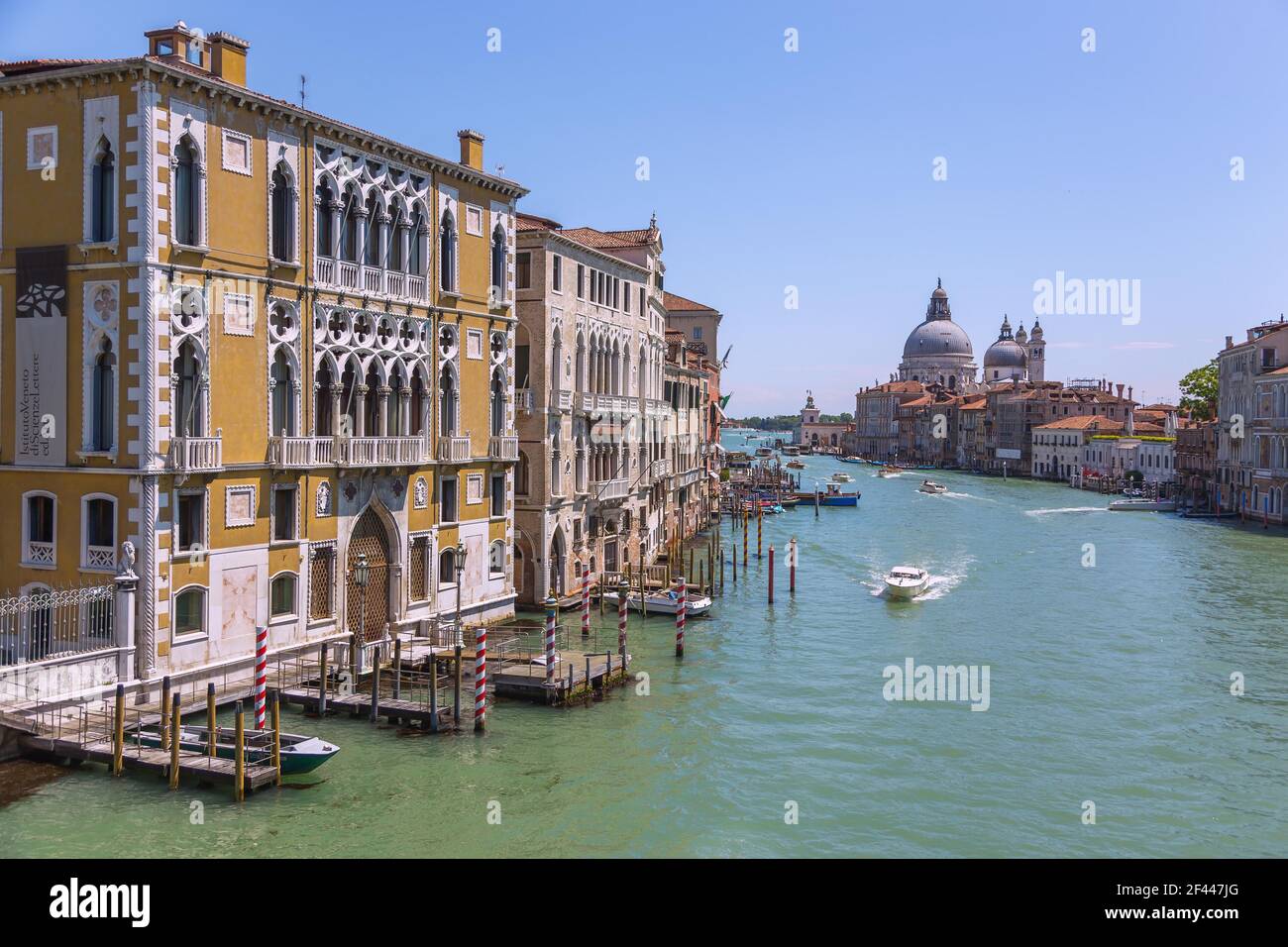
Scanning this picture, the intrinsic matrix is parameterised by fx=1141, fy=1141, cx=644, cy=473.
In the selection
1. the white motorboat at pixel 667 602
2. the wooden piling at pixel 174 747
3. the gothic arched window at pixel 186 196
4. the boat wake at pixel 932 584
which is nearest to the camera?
the wooden piling at pixel 174 747

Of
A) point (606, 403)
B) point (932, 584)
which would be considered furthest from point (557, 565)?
point (932, 584)

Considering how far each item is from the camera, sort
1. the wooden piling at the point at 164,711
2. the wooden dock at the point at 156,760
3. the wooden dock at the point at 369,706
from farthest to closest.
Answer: the wooden dock at the point at 369,706 → the wooden piling at the point at 164,711 → the wooden dock at the point at 156,760

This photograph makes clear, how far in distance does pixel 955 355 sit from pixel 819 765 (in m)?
149

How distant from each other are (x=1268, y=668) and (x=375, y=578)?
57.2ft

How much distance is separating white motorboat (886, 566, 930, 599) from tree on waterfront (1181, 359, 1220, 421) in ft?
161

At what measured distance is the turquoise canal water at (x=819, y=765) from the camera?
13.0m

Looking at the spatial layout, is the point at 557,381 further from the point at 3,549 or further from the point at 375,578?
the point at 3,549

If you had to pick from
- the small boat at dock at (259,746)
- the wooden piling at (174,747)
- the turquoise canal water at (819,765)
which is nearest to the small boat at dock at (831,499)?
the turquoise canal water at (819,765)

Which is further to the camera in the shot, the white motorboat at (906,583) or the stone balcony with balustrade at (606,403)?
the white motorboat at (906,583)

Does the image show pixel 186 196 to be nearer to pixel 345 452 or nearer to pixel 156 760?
pixel 345 452

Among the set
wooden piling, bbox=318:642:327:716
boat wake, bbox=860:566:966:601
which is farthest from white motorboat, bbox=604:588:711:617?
wooden piling, bbox=318:642:327:716

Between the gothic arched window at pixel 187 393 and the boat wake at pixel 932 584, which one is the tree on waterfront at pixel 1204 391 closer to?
the boat wake at pixel 932 584

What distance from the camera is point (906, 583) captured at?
31.0 meters

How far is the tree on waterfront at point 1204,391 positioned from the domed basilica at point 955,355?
67832mm
